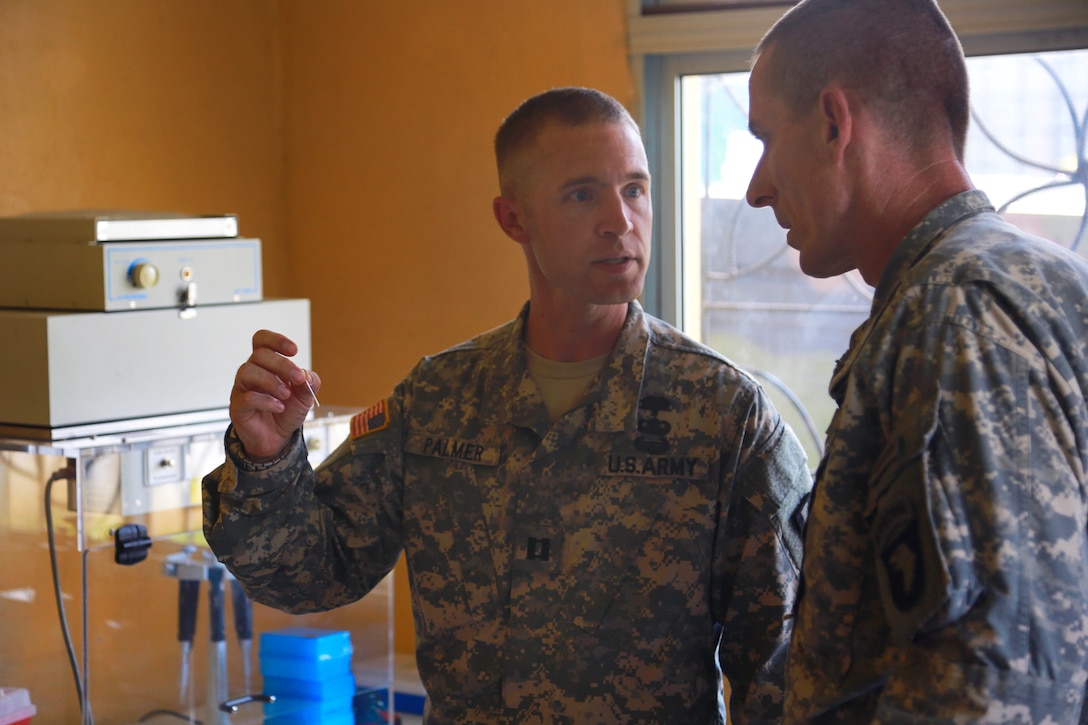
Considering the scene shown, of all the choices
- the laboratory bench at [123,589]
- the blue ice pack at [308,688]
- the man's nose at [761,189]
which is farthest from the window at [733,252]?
the man's nose at [761,189]

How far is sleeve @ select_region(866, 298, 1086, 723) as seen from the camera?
2.62 ft

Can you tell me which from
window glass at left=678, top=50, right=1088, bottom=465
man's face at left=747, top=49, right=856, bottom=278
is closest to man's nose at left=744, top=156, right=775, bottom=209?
man's face at left=747, top=49, right=856, bottom=278

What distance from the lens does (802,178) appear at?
1.04 meters

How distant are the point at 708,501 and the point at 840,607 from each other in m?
0.46

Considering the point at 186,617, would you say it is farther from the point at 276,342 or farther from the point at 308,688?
the point at 276,342

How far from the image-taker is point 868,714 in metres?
0.94

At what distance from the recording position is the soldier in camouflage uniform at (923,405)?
0.81 meters

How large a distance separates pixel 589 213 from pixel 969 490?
0.83 metres

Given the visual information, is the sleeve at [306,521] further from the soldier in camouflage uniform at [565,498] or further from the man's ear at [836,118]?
the man's ear at [836,118]

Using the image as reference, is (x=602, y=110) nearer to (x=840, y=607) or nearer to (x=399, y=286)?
(x=840, y=607)

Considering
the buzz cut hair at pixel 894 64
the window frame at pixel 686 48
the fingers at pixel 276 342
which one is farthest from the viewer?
the window frame at pixel 686 48

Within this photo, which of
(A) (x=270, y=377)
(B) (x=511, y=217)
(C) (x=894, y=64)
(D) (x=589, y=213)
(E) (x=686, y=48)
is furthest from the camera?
(E) (x=686, y=48)

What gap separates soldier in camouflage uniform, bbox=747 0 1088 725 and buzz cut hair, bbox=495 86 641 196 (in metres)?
0.51

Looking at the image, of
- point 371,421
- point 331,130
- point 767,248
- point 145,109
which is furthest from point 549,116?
point 331,130
